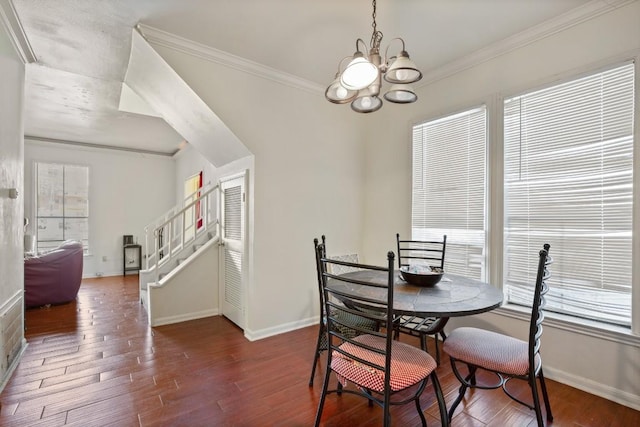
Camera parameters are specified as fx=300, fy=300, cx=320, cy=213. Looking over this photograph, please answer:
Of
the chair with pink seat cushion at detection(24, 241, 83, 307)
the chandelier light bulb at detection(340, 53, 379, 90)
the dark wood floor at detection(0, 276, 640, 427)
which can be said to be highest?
the chandelier light bulb at detection(340, 53, 379, 90)

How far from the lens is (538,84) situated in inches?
95.7

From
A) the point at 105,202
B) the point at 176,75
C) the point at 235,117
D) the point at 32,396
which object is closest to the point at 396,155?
the point at 235,117

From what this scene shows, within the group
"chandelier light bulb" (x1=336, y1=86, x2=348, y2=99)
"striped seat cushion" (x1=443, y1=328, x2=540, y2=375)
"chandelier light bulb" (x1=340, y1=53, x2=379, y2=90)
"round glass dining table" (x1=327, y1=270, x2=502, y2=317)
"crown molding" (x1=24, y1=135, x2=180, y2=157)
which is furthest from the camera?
"crown molding" (x1=24, y1=135, x2=180, y2=157)

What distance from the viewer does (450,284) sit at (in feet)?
6.97

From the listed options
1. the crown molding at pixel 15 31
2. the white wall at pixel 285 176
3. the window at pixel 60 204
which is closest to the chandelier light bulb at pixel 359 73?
the white wall at pixel 285 176

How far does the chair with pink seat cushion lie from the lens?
393 centimetres

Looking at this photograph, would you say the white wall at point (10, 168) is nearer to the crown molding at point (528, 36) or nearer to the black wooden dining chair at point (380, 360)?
the black wooden dining chair at point (380, 360)

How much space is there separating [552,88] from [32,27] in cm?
413

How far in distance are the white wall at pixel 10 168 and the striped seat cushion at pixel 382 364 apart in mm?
2460

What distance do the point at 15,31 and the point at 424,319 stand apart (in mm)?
4116

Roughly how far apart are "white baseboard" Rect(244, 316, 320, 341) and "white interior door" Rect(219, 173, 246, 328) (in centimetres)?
23

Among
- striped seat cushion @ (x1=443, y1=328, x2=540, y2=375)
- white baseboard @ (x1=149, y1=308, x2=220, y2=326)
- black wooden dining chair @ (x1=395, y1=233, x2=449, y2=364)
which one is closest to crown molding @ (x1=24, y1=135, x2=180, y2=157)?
white baseboard @ (x1=149, y1=308, x2=220, y2=326)

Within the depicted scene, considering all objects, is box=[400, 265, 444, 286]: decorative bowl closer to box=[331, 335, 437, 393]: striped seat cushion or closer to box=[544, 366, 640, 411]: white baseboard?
box=[331, 335, 437, 393]: striped seat cushion

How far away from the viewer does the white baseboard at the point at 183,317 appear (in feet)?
11.1
